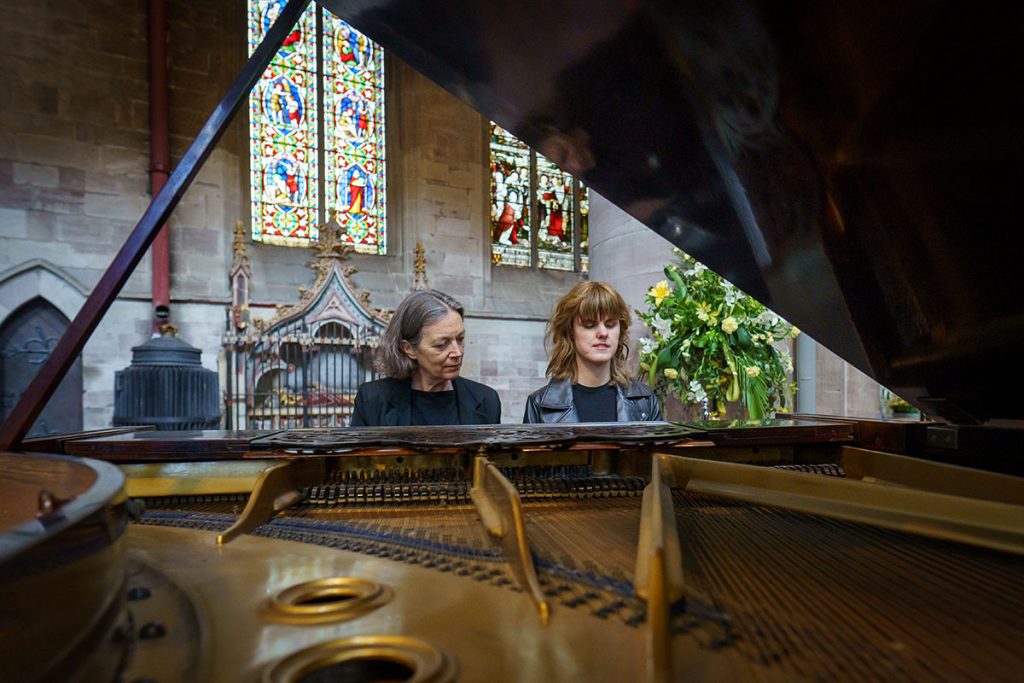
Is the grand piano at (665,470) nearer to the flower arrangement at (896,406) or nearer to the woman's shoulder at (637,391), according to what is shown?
the woman's shoulder at (637,391)

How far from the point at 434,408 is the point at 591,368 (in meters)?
0.79

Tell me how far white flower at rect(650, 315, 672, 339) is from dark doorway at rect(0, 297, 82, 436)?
6362mm

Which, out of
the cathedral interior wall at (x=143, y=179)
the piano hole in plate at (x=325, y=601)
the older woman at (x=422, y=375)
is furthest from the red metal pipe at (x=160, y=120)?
the piano hole in plate at (x=325, y=601)

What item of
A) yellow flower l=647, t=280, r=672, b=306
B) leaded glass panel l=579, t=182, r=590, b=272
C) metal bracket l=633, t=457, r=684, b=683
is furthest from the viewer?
leaded glass panel l=579, t=182, r=590, b=272

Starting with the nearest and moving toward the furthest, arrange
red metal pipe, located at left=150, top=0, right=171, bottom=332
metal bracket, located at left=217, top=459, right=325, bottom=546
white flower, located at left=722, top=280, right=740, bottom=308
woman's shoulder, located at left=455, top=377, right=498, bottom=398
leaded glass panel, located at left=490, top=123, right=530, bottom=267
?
metal bracket, located at left=217, top=459, right=325, bottom=546 → woman's shoulder, located at left=455, top=377, right=498, bottom=398 → white flower, located at left=722, top=280, right=740, bottom=308 → red metal pipe, located at left=150, top=0, right=171, bottom=332 → leaded glass panel, located at left=490, top=123, right=530, bottom=267

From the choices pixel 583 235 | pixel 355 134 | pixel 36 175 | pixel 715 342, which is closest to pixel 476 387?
pixel 715 342

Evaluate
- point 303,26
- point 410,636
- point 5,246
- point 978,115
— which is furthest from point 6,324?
point 978,115

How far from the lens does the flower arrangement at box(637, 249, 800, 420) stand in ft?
11.2

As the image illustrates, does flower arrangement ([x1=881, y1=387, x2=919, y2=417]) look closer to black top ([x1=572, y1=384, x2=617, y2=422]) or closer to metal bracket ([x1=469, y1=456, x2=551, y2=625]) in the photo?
black top ([x1=572, y1=384, x2=617, y2=422])

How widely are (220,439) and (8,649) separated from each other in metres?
1.27

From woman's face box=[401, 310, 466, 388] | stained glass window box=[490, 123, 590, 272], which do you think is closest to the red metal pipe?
stained glass window box=[490, 123, 590, 272]

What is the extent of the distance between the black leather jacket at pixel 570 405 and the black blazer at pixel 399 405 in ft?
0.76

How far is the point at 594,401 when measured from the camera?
9.72 feet

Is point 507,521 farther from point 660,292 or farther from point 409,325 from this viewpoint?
point 660,292
